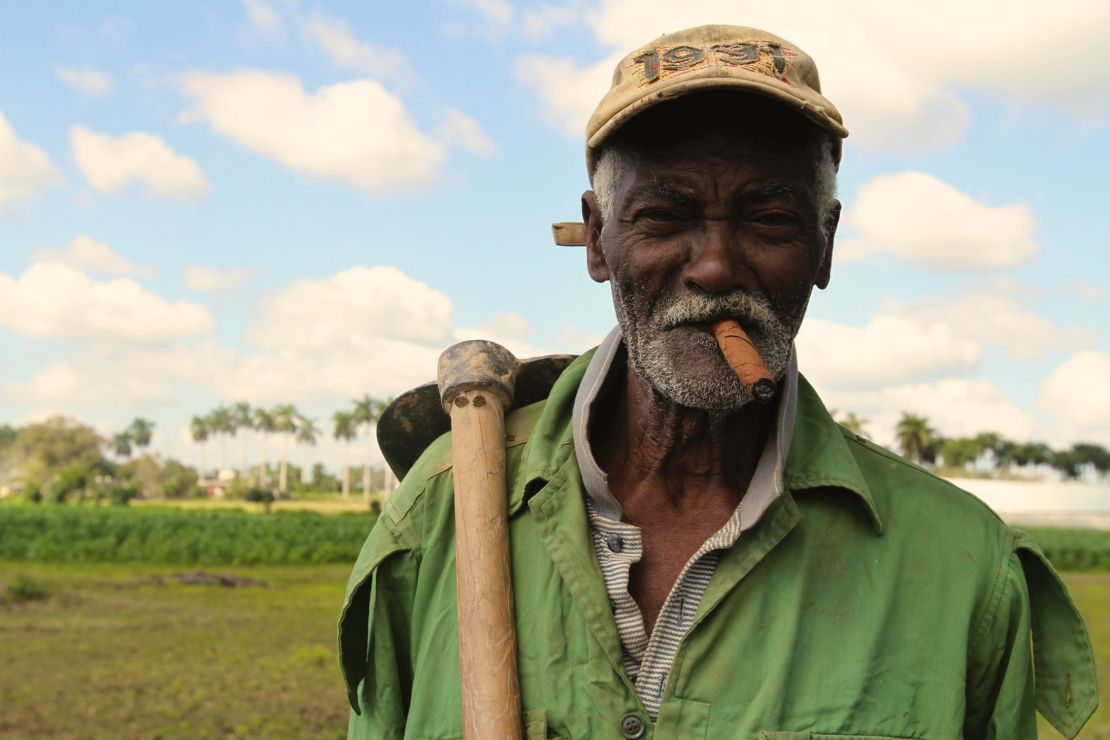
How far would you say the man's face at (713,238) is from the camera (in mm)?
1763

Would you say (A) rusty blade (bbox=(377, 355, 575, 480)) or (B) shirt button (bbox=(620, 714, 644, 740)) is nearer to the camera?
(B) shirt button (bbox=(620, 714, 644, 740))

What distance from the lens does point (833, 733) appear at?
166 cm

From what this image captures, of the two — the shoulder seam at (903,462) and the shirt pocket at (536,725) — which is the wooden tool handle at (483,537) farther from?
the shoulder seam at (903,462)

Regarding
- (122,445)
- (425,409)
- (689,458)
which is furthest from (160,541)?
(122,445)

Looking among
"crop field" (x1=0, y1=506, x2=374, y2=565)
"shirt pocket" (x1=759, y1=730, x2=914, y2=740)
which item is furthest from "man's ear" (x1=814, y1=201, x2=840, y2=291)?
"crop field" (x1=0, y1=506, x2=374, y2=565)

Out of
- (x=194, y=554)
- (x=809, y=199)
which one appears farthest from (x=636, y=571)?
(x=194, y=554)

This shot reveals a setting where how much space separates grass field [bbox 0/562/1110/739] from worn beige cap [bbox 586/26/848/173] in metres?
8.11

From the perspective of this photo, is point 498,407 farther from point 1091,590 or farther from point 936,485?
point 1091,590

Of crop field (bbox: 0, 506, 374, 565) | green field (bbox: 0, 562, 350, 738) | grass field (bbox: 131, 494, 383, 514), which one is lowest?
green field (bbox: 0, 562, 350, 738)

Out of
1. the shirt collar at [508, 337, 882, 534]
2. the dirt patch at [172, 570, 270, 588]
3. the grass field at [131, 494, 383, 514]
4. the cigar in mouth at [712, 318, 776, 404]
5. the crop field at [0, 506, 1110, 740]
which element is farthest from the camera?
the grass field at [131, 494, 383, 514]

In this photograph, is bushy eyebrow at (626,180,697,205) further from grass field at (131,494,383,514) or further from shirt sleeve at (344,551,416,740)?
grass field at (131,494,383,514)

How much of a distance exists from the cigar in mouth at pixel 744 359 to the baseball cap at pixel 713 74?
0.36 meters

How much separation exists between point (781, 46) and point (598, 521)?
0.86 metres

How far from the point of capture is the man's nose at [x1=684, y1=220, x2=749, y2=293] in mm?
1746
